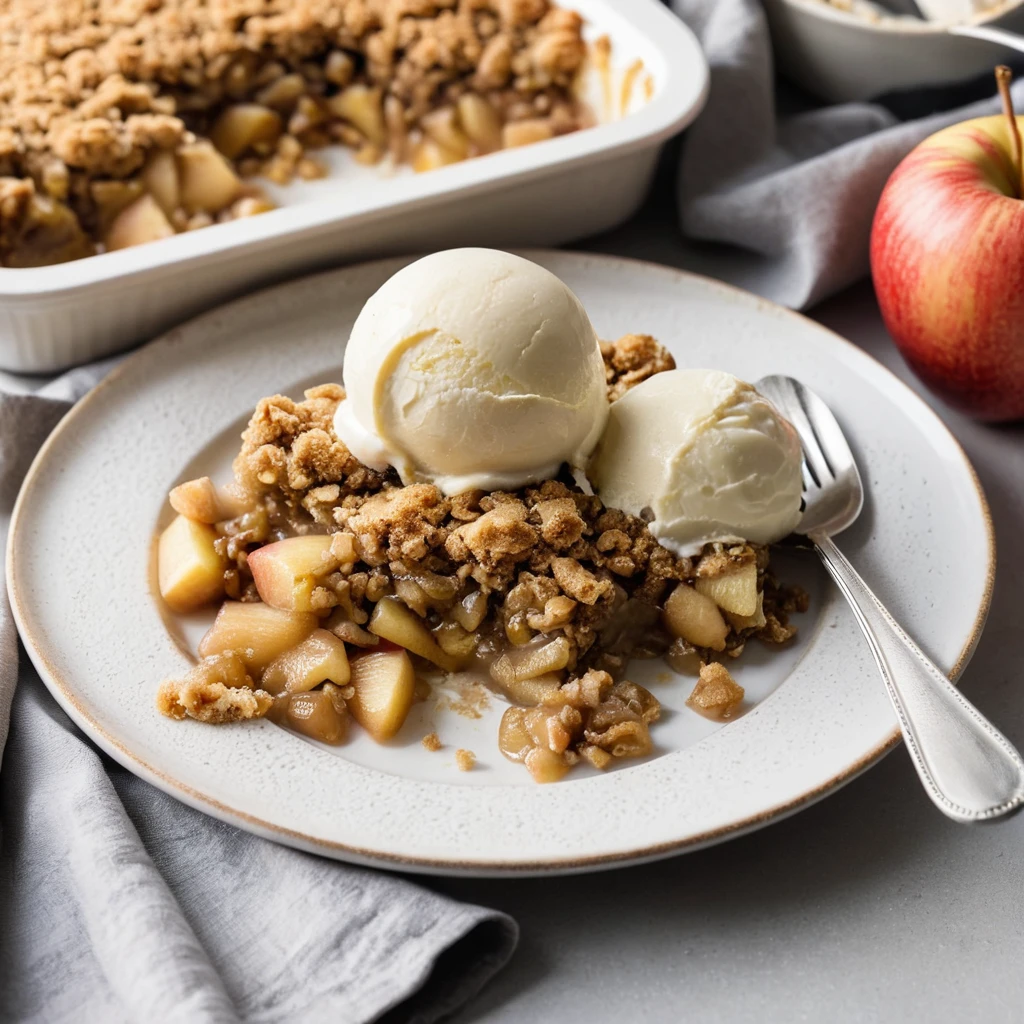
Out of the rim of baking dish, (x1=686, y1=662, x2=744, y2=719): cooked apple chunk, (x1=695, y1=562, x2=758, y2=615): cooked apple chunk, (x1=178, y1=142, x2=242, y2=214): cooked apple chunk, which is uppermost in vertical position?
the rim of baking dish

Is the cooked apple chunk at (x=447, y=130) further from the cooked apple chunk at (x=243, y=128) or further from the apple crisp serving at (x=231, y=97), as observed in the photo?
the cooked apple chunk at (x=243, y=128)

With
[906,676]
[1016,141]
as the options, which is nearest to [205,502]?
[906,676]

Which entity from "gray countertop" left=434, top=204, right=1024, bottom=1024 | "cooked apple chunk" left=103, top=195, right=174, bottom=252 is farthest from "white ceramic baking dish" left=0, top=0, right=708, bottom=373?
"gray countertop" left=434, top=204, right=1024, bottom=1024

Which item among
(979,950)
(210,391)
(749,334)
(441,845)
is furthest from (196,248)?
(979,950)

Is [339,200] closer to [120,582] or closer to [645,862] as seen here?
[120,582]

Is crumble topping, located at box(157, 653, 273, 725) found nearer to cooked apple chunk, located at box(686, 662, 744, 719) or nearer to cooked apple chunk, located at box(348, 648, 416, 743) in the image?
cooked apple chunk, located at box(348, 648, 416, 743)

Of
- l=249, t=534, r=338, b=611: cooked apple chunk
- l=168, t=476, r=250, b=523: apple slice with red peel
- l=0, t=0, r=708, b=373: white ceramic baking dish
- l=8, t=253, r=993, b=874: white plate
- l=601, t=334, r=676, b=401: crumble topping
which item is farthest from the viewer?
l=0, t=0, r=708, b=373: white ceramic baking dish
